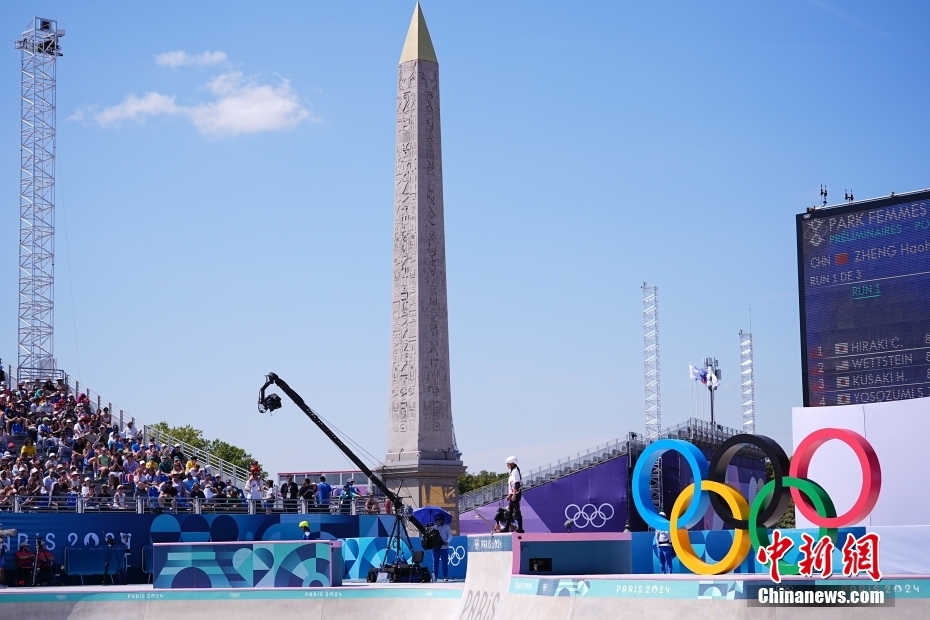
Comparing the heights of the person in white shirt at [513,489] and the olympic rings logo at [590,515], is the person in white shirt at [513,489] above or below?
above

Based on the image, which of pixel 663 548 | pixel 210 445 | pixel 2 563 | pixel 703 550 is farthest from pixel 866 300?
pixel 210 445

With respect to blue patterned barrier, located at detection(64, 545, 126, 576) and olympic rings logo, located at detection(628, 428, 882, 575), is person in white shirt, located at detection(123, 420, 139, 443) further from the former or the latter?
olympic rings logo, located at detection(628, 428, 882, 575)

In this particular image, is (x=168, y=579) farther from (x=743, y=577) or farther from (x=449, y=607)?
(x=743, y=577)

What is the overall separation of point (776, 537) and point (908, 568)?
17.4 feet

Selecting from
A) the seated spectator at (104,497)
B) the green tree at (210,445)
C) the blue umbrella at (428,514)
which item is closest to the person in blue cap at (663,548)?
the blue umbrella at (428,514)

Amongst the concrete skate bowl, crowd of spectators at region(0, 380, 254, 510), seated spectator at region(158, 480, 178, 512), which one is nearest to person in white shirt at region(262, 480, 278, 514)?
crowd of spectators at region(0, 380, 254, 510)

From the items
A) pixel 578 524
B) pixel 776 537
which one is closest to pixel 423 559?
pixel 776 537

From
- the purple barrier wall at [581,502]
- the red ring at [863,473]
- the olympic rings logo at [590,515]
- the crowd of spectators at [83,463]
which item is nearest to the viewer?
the red ring at [863,473]

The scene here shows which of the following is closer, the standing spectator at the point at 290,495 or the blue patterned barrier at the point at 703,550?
the blue patterned barrier at the point at 703,550

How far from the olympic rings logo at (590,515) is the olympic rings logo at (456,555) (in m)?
30.5

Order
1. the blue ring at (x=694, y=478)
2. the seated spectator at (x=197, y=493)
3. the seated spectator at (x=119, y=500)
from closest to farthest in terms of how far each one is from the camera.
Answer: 1. the blue ring at (x=694, y=478)
2. the seated spectator at (x=119, y=500)
3. the seated spectator at (x=197, y=493)

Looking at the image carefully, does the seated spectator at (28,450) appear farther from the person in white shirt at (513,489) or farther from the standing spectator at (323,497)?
the person in white shirt at (513,489)

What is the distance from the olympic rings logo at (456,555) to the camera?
1462 inches

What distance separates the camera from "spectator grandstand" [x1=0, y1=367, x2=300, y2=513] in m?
38.3
